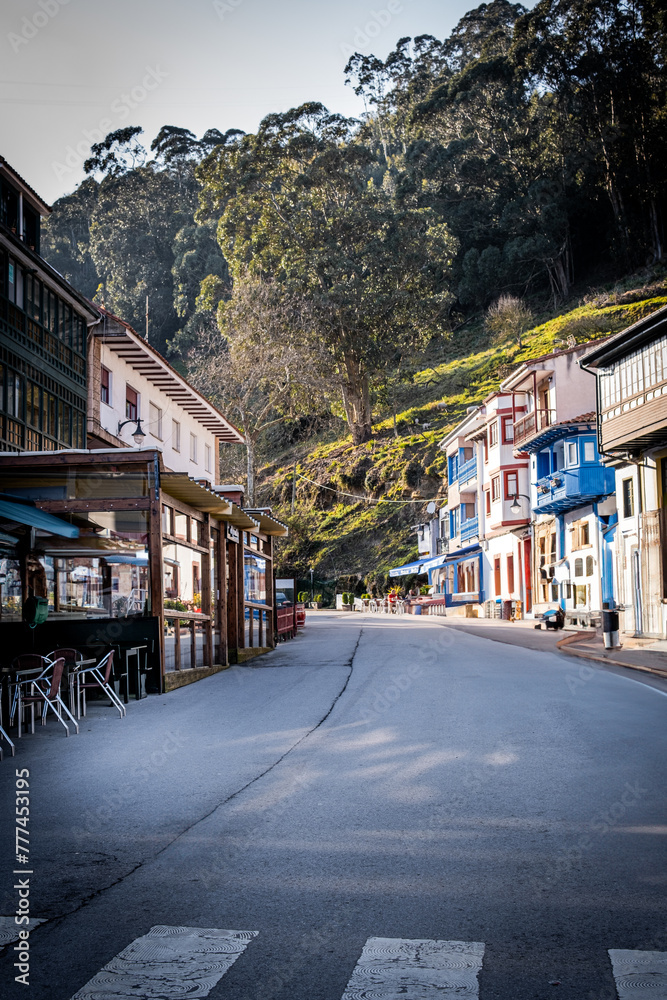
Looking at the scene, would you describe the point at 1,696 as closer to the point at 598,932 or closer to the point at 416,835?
the point at 416,835

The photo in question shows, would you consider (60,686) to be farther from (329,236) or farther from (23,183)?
(329,236)

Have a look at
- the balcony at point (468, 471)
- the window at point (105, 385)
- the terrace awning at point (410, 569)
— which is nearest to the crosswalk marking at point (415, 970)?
the window at point (105, 385)

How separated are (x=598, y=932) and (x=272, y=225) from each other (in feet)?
191

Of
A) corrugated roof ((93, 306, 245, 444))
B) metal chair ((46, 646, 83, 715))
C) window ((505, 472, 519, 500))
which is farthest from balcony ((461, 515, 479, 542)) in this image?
metal chair ((46, 646, 83, 715))

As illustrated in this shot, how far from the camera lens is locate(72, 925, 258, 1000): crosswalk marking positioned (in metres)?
3.71

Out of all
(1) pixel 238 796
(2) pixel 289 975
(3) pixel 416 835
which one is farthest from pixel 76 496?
(2) pixel 289 975

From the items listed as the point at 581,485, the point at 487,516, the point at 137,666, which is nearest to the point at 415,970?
the point at 137,666

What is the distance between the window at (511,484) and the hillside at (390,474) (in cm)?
1768

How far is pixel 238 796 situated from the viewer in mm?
7312

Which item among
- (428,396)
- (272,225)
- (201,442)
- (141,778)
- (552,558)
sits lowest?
(141,778)

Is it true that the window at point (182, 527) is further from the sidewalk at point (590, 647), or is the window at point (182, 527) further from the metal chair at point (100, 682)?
the sidewalk at point (590, 647)

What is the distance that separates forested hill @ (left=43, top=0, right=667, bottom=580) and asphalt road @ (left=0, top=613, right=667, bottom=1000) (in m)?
39.0

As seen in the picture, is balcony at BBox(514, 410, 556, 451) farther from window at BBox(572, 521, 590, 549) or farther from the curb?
the curb

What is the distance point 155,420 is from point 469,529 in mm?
27381
